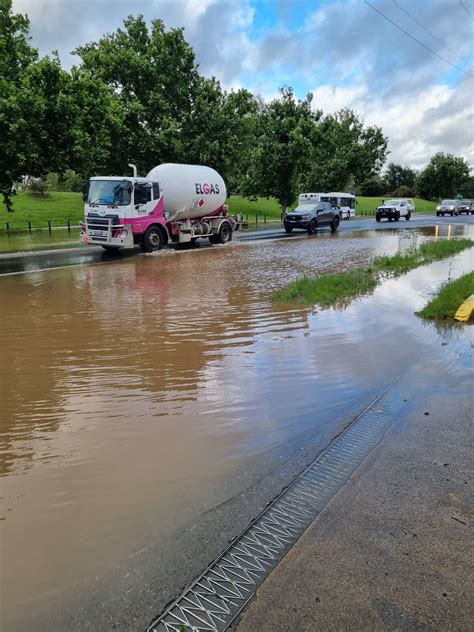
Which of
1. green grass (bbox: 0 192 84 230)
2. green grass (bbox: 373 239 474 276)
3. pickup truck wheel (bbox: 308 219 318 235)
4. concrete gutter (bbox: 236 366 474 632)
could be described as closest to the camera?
concrete gutter (bbox: 236 366 474 632)

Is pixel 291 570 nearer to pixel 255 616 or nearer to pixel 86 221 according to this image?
pixel 255 616

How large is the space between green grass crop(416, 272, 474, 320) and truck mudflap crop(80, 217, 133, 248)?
1235cm

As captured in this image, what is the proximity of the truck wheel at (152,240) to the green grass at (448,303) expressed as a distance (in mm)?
12692

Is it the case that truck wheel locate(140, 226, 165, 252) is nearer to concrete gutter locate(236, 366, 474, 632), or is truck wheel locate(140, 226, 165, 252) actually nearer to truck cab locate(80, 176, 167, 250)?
truck cab locate(80, 176, 167, 250)

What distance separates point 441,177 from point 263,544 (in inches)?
4327

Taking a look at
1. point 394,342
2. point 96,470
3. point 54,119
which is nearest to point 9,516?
point 96,470

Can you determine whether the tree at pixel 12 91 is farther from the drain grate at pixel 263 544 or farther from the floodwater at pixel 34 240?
the drain grate at pixel 263 544

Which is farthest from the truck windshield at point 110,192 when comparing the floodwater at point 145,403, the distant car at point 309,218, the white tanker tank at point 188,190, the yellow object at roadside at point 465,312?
the distant car at point 309,218

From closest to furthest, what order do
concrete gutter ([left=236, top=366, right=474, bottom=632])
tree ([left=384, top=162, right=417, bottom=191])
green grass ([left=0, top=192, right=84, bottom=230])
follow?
concrete gutter ([left=236, top=366, right=474, bottom=632])
green grass ([left=0, top=192, right=84, bottom=230])
tree ([left=384, top=162, right=417, bottom=191])

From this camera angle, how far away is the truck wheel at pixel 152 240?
19.7m

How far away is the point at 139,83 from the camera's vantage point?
3186 cm

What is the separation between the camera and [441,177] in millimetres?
99938

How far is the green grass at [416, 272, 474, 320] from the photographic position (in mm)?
8648

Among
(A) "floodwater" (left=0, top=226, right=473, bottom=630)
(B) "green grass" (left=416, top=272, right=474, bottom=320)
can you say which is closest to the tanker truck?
(A) "floodwater" (left=0, top=226, right=473, bottom=630)
